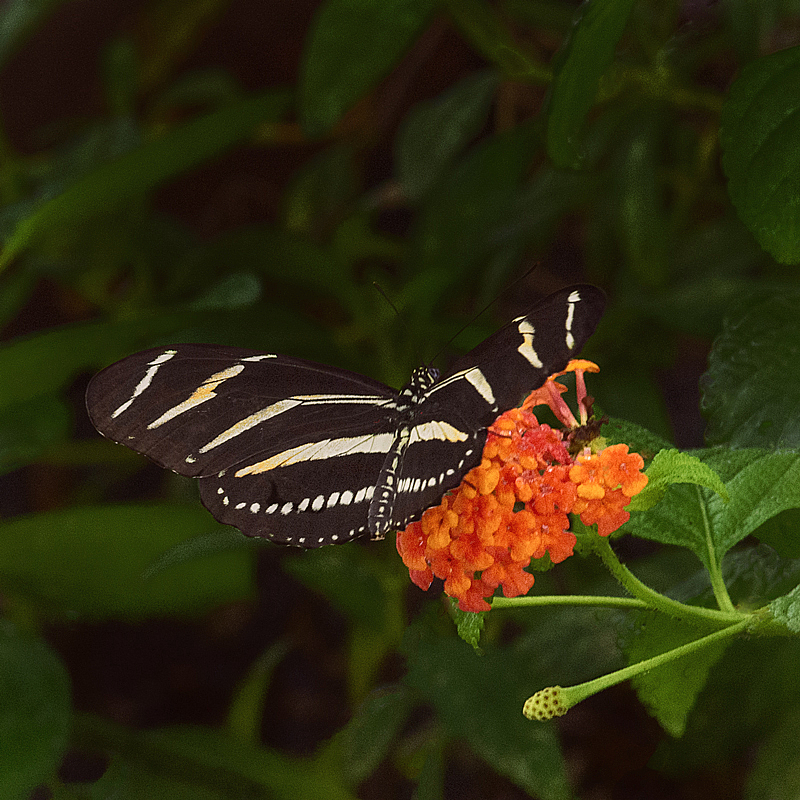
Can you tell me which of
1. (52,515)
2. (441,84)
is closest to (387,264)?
(441,84)

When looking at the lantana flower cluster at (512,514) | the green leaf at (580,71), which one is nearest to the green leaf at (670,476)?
the lantana flower cluster at (512,514)

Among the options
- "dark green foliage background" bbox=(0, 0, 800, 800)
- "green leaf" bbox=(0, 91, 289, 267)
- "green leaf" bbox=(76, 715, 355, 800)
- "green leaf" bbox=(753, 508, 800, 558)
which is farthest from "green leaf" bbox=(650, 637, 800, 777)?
"green leaf" bbox=(0, 91, 289, 267)

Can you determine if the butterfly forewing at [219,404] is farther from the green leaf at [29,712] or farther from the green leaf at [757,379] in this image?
the green leaf at [29,712]

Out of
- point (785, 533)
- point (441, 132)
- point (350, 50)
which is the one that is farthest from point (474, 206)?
point (785, 533)

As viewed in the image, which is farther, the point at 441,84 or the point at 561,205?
the point at 441,84

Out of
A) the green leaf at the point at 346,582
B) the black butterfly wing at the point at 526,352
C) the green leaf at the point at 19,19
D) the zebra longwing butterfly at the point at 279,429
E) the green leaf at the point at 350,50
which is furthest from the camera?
the green leaf at the point at 19,19

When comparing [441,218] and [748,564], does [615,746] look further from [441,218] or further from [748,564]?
[441,218]

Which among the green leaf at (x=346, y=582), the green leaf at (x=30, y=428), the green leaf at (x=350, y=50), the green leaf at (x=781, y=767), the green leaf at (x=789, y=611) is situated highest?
the green leaf at (x=350, y=50)
